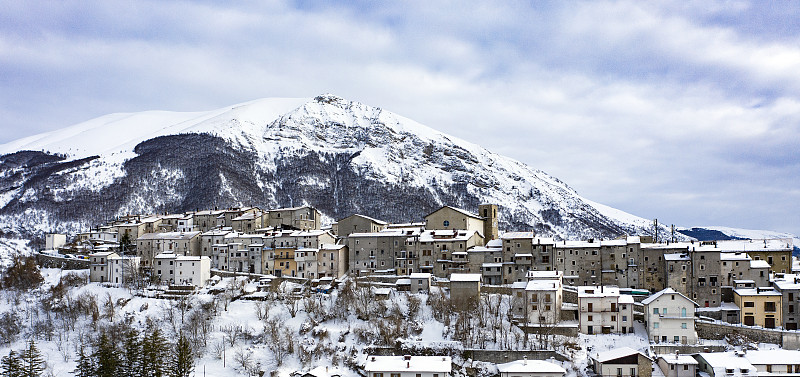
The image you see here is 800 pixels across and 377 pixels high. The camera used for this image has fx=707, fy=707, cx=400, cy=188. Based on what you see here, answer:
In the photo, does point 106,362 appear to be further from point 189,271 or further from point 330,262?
point 330,262

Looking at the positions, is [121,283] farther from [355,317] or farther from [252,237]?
[355,317]

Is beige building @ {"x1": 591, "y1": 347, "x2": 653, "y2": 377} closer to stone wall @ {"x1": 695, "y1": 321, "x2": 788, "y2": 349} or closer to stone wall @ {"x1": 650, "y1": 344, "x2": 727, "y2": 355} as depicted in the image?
stone wall @ {"x1": 650, "y1": 344, "x2": 727, "y2": 355}

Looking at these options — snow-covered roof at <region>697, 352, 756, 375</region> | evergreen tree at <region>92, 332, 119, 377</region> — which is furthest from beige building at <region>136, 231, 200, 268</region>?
snow-covered roof at <region>697, 352, 756, 375</region>

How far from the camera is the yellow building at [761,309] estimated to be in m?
69.3

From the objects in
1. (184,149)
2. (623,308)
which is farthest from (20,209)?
(623,308)

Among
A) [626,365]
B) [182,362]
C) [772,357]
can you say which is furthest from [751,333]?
[182,362]

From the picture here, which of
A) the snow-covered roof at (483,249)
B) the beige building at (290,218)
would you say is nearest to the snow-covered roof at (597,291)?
the snow-covered roof at (483,249)

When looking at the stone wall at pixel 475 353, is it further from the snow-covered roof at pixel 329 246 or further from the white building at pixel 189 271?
the white building at pixel 189 271

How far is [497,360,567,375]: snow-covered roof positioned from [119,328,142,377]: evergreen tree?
3245 cm

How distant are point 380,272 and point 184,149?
123145 mm

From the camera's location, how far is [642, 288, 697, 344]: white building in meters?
68.0

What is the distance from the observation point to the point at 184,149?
194 m

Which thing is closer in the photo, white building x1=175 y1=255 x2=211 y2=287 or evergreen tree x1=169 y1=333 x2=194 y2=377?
evergreen tree x1=169 y1=333 x2=194 y2=377

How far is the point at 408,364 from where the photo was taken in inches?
2539
